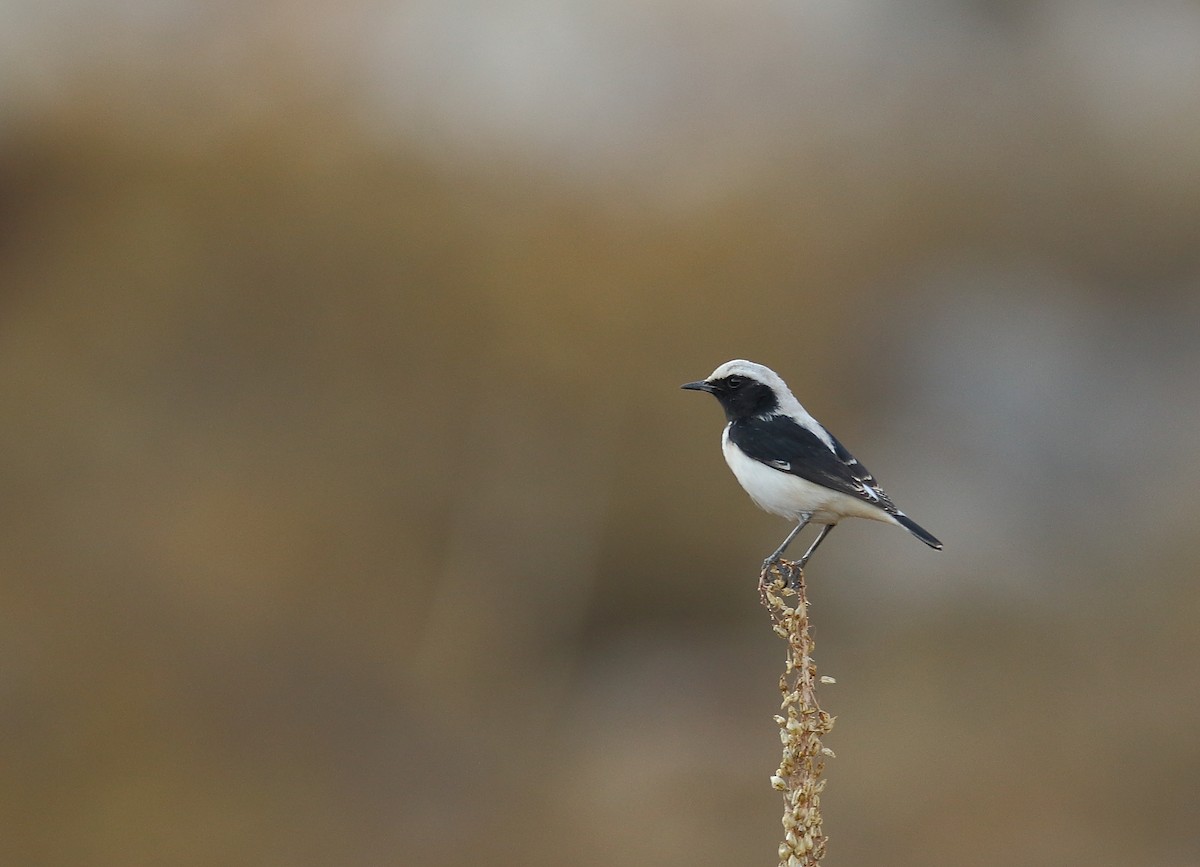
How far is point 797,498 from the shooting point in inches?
266

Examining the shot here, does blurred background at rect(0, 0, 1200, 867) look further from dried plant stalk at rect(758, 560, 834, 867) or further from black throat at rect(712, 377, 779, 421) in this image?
dried plant stalk at rect(758, 560, 834, 867)

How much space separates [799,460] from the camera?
22.4 ft

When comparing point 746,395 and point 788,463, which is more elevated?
point 746,395

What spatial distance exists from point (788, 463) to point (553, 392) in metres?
10.9

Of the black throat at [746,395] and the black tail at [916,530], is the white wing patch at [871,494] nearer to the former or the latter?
the black tail at [916,530]

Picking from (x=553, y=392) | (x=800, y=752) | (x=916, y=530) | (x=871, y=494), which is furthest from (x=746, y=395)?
(x=553, y=392)

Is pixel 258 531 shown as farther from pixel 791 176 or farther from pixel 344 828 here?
pixel 791 176

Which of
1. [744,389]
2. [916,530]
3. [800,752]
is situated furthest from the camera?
[744,389]

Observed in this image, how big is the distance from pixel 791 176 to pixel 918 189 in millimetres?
2077

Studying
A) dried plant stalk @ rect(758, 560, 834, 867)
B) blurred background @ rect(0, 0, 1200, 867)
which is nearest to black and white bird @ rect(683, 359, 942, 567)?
dried plant stalk @ rect(758, 560, 834, 867)

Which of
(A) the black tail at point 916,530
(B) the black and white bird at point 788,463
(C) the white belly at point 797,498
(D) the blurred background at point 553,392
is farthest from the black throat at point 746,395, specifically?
(D) the blurred background at point 553,392

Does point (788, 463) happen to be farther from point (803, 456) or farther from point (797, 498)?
point (797, 498)

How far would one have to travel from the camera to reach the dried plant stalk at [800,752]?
13.6ft

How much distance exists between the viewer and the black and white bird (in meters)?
6.75
